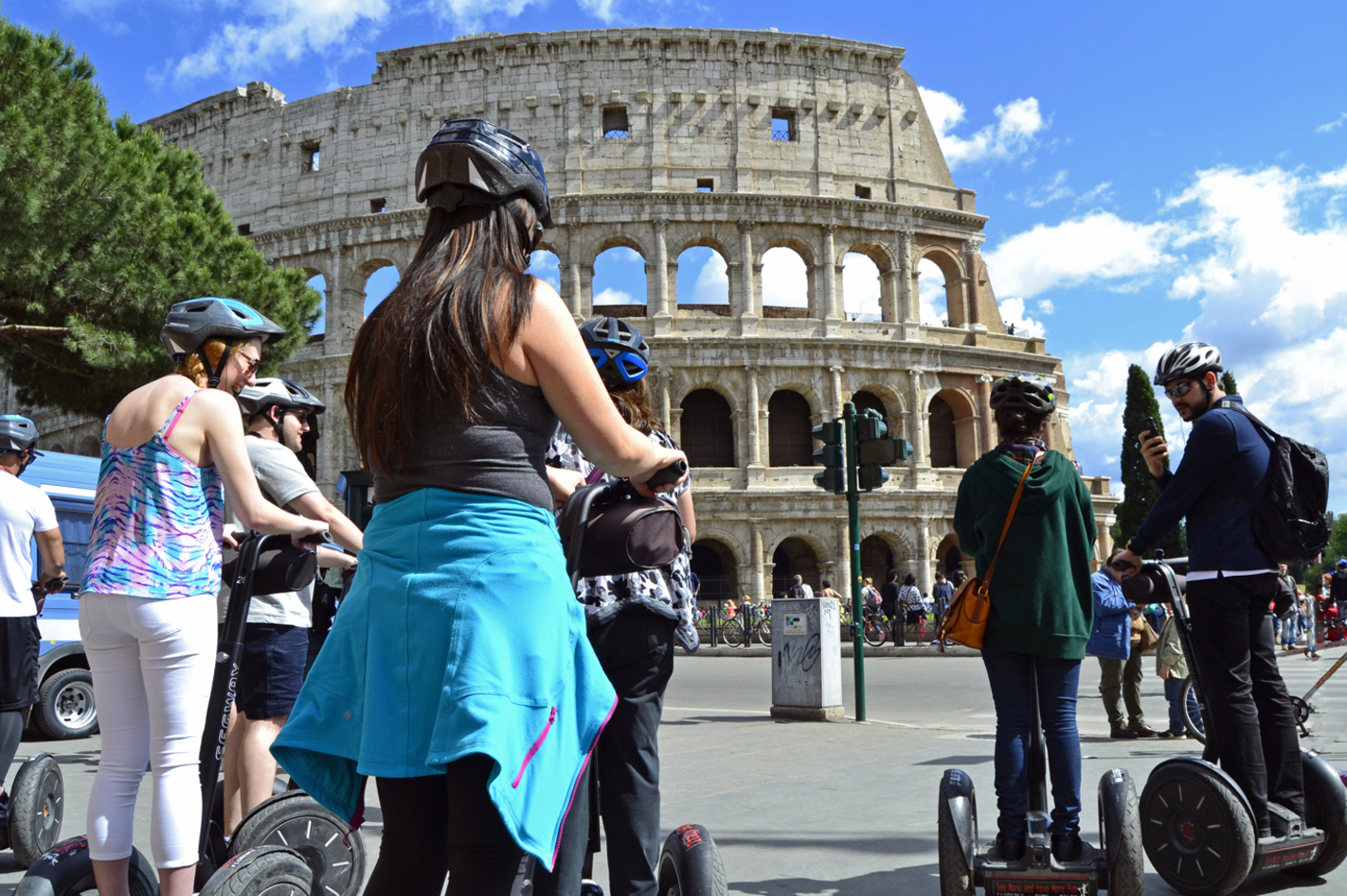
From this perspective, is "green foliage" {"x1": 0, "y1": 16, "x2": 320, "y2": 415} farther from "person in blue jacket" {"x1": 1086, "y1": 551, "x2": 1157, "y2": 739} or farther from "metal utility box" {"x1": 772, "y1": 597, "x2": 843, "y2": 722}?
"person in blue jacket" {"x1": 1086, "y1": 551, "x2": 1157, "y2": 739}

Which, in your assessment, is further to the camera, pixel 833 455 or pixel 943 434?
pixel 943 434

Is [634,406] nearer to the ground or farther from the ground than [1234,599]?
farther from the ground

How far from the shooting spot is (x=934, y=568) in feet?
103

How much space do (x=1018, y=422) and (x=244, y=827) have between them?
2817 millimetres

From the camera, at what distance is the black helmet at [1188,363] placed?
3.98 metres

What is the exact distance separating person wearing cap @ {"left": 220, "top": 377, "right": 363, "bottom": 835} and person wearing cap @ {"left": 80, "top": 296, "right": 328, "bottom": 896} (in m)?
0.66

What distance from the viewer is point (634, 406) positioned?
297cm

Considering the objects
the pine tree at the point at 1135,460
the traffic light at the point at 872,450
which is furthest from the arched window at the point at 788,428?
the traffic light at the point at 872,450

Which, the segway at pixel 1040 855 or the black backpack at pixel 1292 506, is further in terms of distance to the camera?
the black backpack at pixel 1292 506

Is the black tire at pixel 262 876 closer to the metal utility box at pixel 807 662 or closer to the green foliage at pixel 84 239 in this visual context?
the metal utility box at pixel 807 662

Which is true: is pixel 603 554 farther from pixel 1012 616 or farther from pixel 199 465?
pixel 1012 616

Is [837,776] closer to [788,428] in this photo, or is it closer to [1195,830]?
[1195,830]

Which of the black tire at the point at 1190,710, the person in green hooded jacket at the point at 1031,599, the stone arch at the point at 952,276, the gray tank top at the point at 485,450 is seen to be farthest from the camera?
the stone arch at the point at 952,276

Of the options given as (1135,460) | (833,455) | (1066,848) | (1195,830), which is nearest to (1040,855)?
(1066,848)
